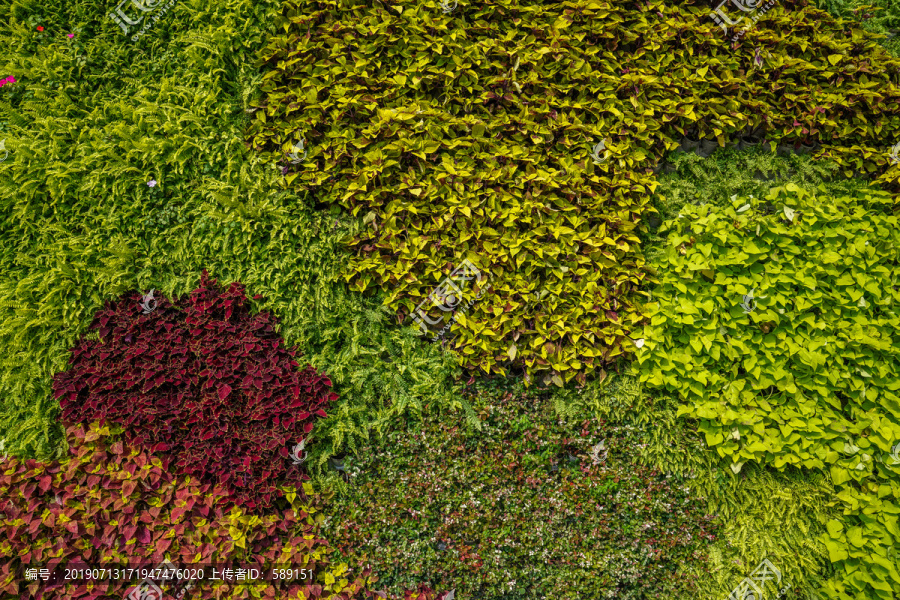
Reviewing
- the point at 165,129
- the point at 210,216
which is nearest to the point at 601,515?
the point at 210,216

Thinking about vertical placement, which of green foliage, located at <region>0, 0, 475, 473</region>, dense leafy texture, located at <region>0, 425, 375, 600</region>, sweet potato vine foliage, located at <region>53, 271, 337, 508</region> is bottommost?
dense leafy texture, located at <region>0, 425, 375, 600</region>

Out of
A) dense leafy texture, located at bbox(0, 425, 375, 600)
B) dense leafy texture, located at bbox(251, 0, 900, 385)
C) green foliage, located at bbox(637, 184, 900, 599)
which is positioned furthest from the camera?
dense leafy texture, located at bbox(251, 0, 900, 385)

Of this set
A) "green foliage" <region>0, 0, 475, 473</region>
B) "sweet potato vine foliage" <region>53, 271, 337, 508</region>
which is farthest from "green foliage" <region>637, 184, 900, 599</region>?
"sweet potato vine foliage" <region>53, 271, 337, 508</region>

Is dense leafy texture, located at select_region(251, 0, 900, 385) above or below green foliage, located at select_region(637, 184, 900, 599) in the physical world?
above

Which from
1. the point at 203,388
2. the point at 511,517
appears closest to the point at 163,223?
the point at 203,388

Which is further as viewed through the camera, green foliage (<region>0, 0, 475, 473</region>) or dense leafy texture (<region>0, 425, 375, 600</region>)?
green foliage (<region>0, 0, 475, 473</region>)

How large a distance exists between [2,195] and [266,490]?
10.7 ft

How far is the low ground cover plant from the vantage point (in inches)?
147

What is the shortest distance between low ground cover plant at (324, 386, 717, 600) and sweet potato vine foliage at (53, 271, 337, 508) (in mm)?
666

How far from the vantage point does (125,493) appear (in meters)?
3.35

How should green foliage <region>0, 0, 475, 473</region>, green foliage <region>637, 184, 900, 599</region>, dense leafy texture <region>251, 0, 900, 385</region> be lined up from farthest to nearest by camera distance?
dense leafy texture <region>251, 0, 900, 385</region> < green foliage <region>0, 0, 475, 473</region> < green foliage <region>637, 184, 900, 599</region>

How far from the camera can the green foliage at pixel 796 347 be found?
3578 mm

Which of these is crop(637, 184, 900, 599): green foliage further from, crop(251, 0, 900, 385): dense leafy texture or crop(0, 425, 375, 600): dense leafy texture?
crop(0, 425, 375, 600): dense leafy texture

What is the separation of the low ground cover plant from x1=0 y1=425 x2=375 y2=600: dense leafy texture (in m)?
0.36
